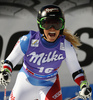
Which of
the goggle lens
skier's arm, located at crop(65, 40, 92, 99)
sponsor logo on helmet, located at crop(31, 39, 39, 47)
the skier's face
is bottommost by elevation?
skier's arm, located at crop(65, 40, 92, 99)

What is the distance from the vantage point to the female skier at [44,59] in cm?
253

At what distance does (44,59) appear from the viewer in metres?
2.68

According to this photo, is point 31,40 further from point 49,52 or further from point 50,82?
point 50,82

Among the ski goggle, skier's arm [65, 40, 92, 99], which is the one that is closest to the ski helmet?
the ski goggle

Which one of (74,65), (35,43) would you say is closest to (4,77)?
(35,43)

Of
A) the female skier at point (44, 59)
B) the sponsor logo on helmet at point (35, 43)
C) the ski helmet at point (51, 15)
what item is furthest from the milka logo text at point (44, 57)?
the ski helmet at point (51, 15)

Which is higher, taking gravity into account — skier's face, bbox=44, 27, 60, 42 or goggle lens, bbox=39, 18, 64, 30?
goggle lens, bbox=39, 18, 64, 30

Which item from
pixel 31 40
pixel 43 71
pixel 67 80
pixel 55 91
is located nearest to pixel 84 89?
pixel 55 91

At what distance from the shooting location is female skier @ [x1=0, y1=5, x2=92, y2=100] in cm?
253

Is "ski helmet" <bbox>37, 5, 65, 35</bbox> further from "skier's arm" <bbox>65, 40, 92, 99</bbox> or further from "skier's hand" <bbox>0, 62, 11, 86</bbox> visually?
"skier's hand" <bbox>0, 62, 11, 86</bbox>

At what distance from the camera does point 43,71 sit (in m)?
2.75

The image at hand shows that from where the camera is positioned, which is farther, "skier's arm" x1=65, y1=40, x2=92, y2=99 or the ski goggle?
"skier's arm" x1=65, y1=40, x2=92, y2=99

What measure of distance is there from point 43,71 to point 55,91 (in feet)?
0.84

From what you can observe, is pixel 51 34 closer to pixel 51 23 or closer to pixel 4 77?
pixel 51 23
